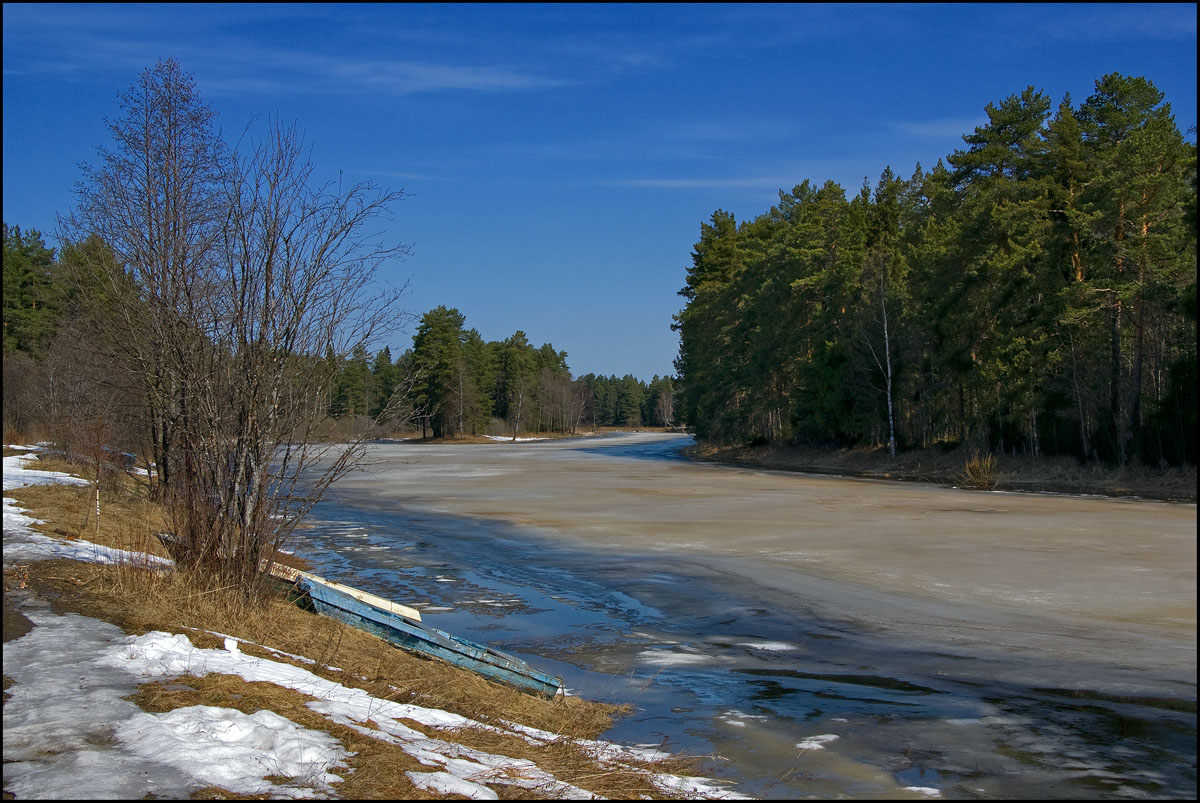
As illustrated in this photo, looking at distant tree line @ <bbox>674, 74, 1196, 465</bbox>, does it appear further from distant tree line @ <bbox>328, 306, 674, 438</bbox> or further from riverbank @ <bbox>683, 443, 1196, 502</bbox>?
distant tree line @ <bbox>328, 306, 674, 438</bbox>

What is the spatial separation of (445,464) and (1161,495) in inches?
1437

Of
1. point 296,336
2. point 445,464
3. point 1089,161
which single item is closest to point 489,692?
point 296,336

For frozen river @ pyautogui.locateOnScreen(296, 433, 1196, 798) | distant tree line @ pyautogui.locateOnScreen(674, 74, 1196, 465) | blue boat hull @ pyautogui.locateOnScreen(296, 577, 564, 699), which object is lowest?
frozen river @ pyautogui.locateOnScreen(296, 433, 1196, 798)

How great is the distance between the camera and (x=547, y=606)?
1246 cm

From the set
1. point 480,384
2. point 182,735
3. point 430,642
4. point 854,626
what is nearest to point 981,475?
point 854,626

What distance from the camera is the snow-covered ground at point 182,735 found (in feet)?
14.5

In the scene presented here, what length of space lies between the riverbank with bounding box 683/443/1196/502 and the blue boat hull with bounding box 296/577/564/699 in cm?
2065

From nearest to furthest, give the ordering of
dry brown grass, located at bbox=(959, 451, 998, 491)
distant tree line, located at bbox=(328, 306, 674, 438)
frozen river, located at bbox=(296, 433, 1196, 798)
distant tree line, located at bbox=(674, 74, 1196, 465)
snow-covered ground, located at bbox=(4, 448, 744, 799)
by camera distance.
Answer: snow-covered ground, located at bbox=(4, 448, 744, 799)
frozen river, located at bbox=(296, 433, 1196, 798)
distant tree line, located at bbox=(674, 74, 1196, 465)
dry brown grass, located at bbox=(959, 451, 998, 491)
distant tree line, located at bbox=(328, 306, 674, 438)

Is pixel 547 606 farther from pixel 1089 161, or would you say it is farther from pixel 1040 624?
pixel 1089 161

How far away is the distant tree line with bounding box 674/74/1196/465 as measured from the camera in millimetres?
25984

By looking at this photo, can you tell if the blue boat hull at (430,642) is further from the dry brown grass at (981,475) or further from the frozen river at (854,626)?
the dry brown grass at (981,475)

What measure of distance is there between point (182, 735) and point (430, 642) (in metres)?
3.03

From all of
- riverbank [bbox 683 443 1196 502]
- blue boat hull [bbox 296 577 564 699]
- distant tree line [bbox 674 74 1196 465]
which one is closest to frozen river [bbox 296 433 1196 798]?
blue boat hull [bbox 296 577 564 699]

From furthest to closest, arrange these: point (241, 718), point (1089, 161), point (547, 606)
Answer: point (1089, 161) → point (547, 606) → point (241, 718)
